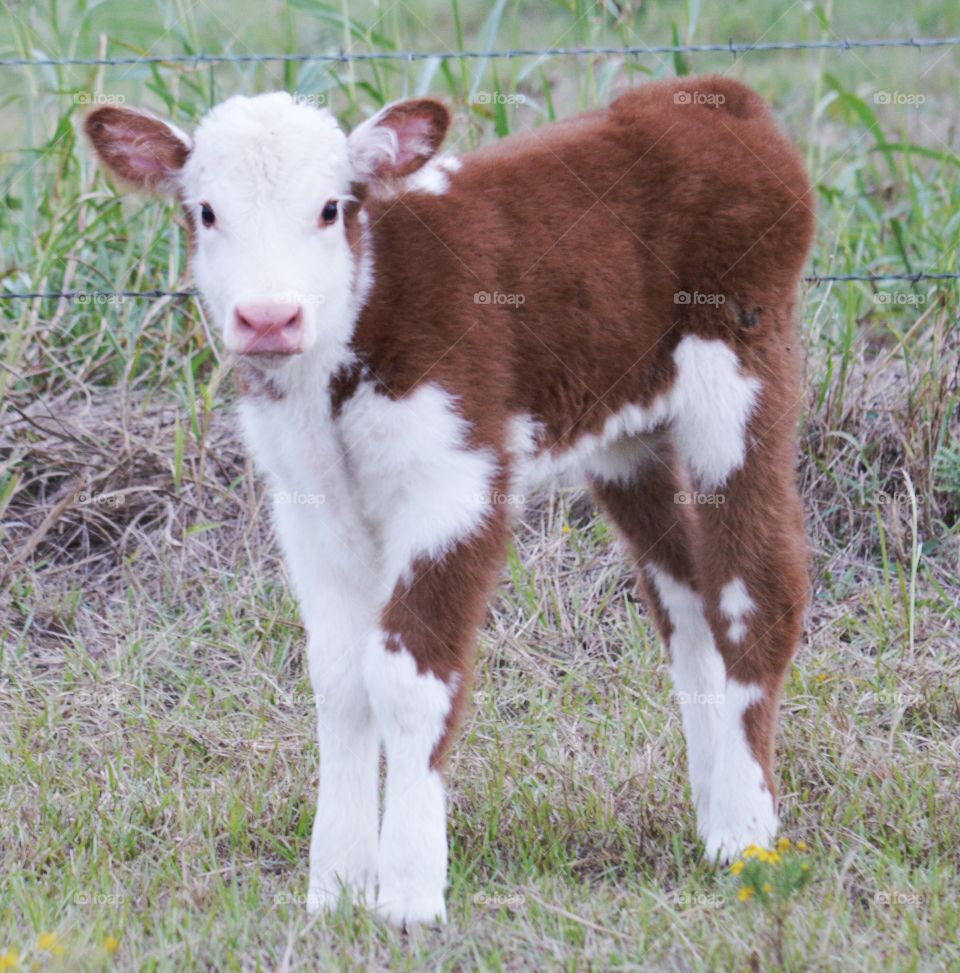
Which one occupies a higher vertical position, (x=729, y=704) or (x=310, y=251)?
(x=310, y=251)

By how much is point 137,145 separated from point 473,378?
2.89 feet

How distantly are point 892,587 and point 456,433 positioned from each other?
2215 mm

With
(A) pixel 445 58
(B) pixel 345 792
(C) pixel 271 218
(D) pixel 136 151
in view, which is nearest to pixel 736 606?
(B) pixel 345 792

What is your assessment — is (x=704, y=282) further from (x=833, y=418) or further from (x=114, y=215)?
(x=114, y=215)

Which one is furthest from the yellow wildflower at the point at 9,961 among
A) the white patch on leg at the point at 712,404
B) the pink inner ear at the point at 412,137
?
the white patch on leg at the point at 712,404

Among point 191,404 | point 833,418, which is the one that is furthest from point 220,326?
point 833,418

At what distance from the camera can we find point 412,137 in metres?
3.38

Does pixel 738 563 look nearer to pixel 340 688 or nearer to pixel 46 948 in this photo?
pixel 340 688

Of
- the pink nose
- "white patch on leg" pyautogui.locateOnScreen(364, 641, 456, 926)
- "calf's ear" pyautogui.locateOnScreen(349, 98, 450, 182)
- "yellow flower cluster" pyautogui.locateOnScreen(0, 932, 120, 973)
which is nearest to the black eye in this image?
"calf's ear" pyautogui.locateOnScreen(349, 98, 450, 182)

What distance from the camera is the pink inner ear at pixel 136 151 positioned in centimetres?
338

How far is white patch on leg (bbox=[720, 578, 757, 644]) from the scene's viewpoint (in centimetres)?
382

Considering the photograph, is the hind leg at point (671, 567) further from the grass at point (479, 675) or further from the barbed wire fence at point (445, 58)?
the barbed wire fence at point (445, 58)

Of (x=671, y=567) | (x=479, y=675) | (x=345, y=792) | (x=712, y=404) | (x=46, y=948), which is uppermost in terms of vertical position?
(x=712, y=404)

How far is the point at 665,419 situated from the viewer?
382 cm
